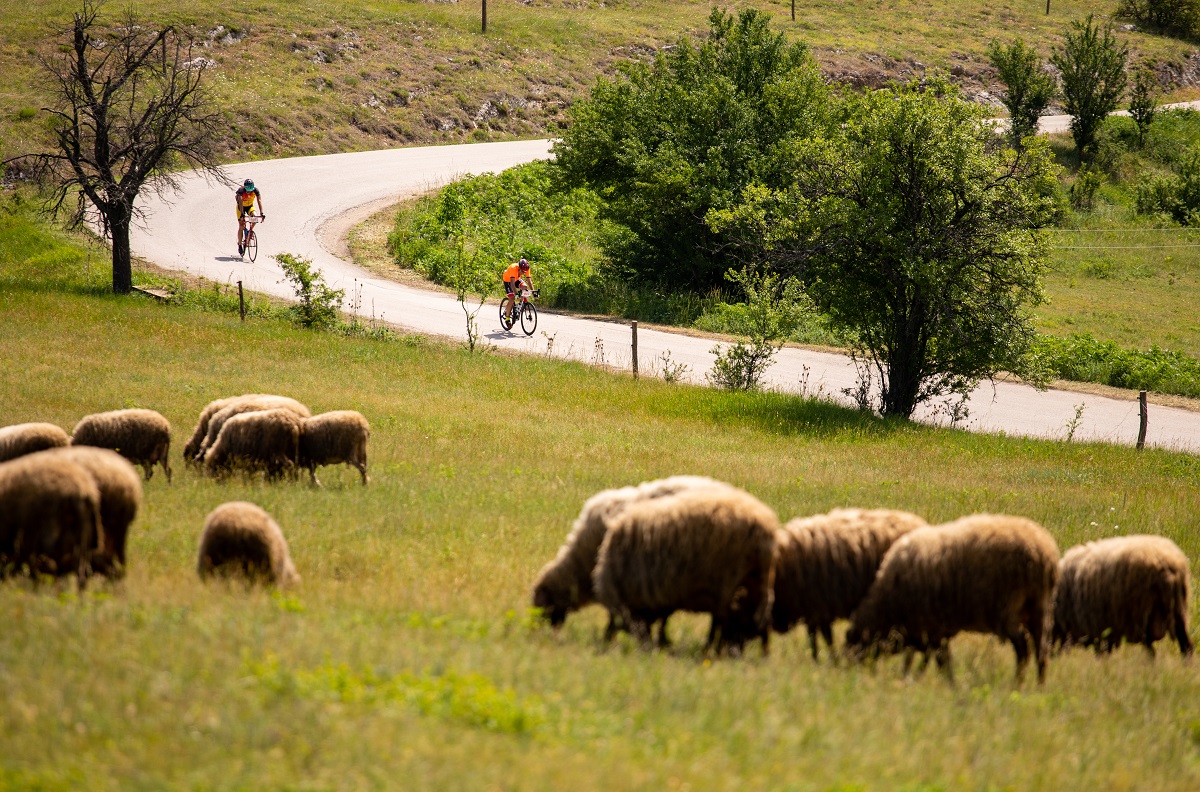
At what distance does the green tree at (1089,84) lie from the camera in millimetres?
61562

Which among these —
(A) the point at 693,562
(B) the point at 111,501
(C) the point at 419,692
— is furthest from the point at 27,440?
(A) the point at 693,562

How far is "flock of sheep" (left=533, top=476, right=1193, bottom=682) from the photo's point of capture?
7902mm

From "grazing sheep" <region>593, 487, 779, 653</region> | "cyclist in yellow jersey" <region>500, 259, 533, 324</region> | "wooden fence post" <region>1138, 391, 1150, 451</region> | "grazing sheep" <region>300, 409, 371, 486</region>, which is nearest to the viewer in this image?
"grazing sheep" <region>593, 487, 779, 653</region>

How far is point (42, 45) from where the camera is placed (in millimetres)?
49562

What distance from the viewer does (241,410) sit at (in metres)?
14.3

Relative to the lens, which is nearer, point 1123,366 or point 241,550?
point 241,550

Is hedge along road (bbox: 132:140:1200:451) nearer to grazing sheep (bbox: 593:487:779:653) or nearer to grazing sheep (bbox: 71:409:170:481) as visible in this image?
grazing sheep (bbox: 71:409:170:481)

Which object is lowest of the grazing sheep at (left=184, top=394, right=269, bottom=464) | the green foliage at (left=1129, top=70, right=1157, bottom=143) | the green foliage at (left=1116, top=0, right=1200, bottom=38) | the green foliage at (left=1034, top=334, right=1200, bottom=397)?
the green foliage at (left=1034, top=334, right=1200, bottom=397)

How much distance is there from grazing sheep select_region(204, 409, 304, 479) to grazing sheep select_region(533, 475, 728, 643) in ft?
19.1

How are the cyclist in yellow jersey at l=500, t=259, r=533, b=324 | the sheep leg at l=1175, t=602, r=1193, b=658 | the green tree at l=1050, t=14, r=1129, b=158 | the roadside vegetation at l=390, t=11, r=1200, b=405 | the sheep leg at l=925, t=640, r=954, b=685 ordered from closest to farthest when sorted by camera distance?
the sheep leg at l=925, t=640, r=954, b=685 < the sheep leg at l=1175, t=602, r=1193, b=658 < the roadside vegetation at l=390, t=11, r=1200, b=405 < the cyclist in yellow jersey at l=500, t=259, r=533, b=324 < the green tree at l=1050, t=14, r=1129, b=158

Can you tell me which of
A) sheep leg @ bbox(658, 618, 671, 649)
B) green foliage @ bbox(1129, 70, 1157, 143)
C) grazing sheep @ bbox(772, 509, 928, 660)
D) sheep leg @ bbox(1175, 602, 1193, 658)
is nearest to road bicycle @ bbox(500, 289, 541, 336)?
grazing sheep @ bbox(772, 509, 928, 660)

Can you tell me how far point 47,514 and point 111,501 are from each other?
60 cm

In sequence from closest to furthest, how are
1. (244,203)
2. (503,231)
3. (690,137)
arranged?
(244,203) → (690,137) → (503,231)

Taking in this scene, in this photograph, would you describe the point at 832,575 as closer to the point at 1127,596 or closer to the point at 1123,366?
the point at 1127,596
